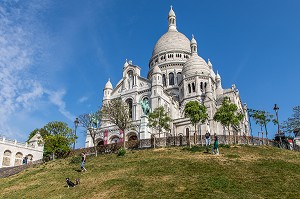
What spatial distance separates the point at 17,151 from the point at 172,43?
142 feet

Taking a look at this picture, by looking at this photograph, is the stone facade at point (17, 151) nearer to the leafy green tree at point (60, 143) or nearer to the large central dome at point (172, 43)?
the leafy green tree at point (60, 143)

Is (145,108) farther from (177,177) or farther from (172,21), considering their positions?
(172,21)

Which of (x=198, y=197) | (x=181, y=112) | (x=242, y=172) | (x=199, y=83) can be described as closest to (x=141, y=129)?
(x=181, y=112)

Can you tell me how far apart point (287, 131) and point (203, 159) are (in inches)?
1098

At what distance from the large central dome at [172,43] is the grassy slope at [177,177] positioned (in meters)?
47.8

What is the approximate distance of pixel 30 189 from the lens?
2342 cm

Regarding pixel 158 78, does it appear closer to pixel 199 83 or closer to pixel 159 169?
pixel 199 83

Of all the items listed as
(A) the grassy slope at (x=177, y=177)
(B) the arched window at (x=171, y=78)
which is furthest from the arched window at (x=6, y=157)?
(B) the arched window at (x=171, y=78)

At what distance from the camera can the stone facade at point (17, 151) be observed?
4962 cm

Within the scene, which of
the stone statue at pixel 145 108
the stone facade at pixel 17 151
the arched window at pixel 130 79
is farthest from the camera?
the arched window at pixel 130 79

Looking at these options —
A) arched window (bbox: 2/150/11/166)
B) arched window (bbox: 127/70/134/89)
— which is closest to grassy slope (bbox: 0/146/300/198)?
arched window (bbox: 2/150/11/166)

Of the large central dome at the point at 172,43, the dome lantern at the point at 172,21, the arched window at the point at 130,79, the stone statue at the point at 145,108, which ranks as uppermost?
the dome lantern at the point at 172,21

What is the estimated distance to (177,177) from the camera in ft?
69.3

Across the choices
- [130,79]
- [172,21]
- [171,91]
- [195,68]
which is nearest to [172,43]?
[172,21]
